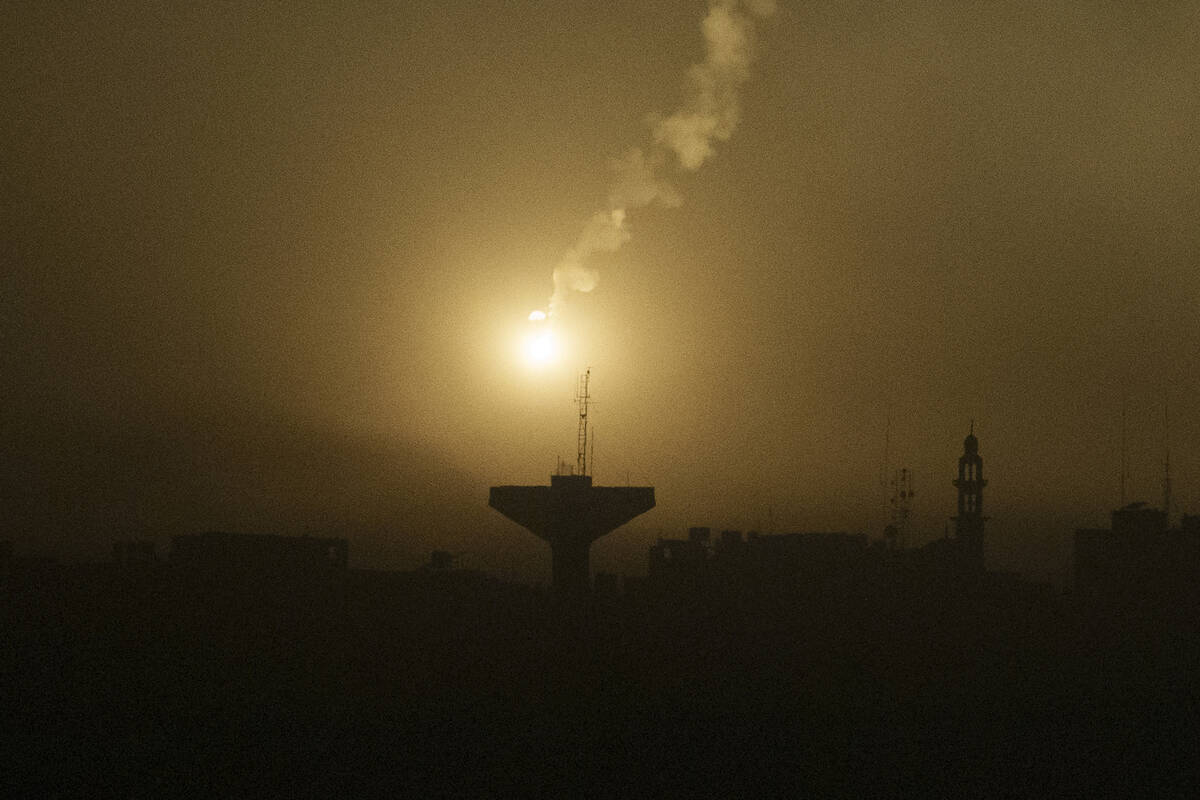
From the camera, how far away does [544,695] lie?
7225 centimetres

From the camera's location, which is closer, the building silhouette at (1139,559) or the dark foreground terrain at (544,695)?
the dark foreground terrain at (544,695)

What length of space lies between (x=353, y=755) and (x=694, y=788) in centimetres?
1430

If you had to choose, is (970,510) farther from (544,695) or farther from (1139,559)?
(544,695)

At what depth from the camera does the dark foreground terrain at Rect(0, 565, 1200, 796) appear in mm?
57250

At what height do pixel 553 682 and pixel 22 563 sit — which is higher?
pixel 22 563

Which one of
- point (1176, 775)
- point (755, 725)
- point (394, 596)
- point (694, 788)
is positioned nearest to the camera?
point (694, 788)

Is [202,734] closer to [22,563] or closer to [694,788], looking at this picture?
[694,788]

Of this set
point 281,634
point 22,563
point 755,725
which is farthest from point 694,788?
point 22,563

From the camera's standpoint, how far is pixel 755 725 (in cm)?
6912

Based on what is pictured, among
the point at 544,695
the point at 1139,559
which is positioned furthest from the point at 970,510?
the point at 544,695

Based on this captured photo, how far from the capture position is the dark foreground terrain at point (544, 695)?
57.2m

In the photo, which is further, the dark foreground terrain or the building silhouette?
the building silhouette

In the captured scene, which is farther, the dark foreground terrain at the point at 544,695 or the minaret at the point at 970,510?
the minaret at the point at 970,510

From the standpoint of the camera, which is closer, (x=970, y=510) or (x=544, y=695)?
(x=544, y=695)
